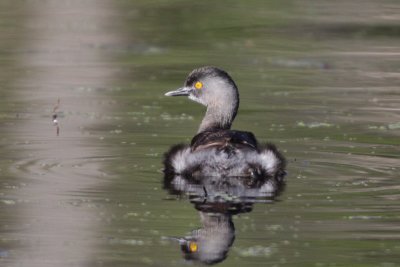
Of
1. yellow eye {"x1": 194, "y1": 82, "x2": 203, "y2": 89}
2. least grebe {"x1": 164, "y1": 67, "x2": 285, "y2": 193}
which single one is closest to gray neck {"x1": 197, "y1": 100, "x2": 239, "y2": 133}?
yellow eye {"x1": 194, "y1": 82, "x2": 203, "y2": 89}

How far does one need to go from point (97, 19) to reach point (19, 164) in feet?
31.6

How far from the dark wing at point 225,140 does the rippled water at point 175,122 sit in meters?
0.40

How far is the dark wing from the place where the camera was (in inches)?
376

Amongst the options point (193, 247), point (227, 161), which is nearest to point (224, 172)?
point (227, 161)

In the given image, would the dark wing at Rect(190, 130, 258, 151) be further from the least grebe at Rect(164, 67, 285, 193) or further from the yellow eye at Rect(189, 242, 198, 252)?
the yellow eye at Rect(189, 242, 198, 252)

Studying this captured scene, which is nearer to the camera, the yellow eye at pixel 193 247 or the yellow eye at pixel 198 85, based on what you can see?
the yellow eye at pixel 193 247

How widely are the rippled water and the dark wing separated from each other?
40 cm

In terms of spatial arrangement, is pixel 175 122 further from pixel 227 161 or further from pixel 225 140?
pixel 227 161

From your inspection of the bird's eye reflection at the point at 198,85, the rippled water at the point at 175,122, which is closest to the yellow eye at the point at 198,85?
the bird's eye reflection at the point at 198,85

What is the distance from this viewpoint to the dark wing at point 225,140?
9.56 m

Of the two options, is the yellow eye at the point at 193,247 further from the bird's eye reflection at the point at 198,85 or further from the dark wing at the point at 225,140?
the bird's eye reflection at the point at 198,85

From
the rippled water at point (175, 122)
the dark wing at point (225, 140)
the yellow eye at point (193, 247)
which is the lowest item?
the rippled water at point (175, 122)

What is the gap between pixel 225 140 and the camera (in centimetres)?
960

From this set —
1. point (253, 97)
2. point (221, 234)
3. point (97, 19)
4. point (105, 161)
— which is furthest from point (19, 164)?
point (97, 19)
